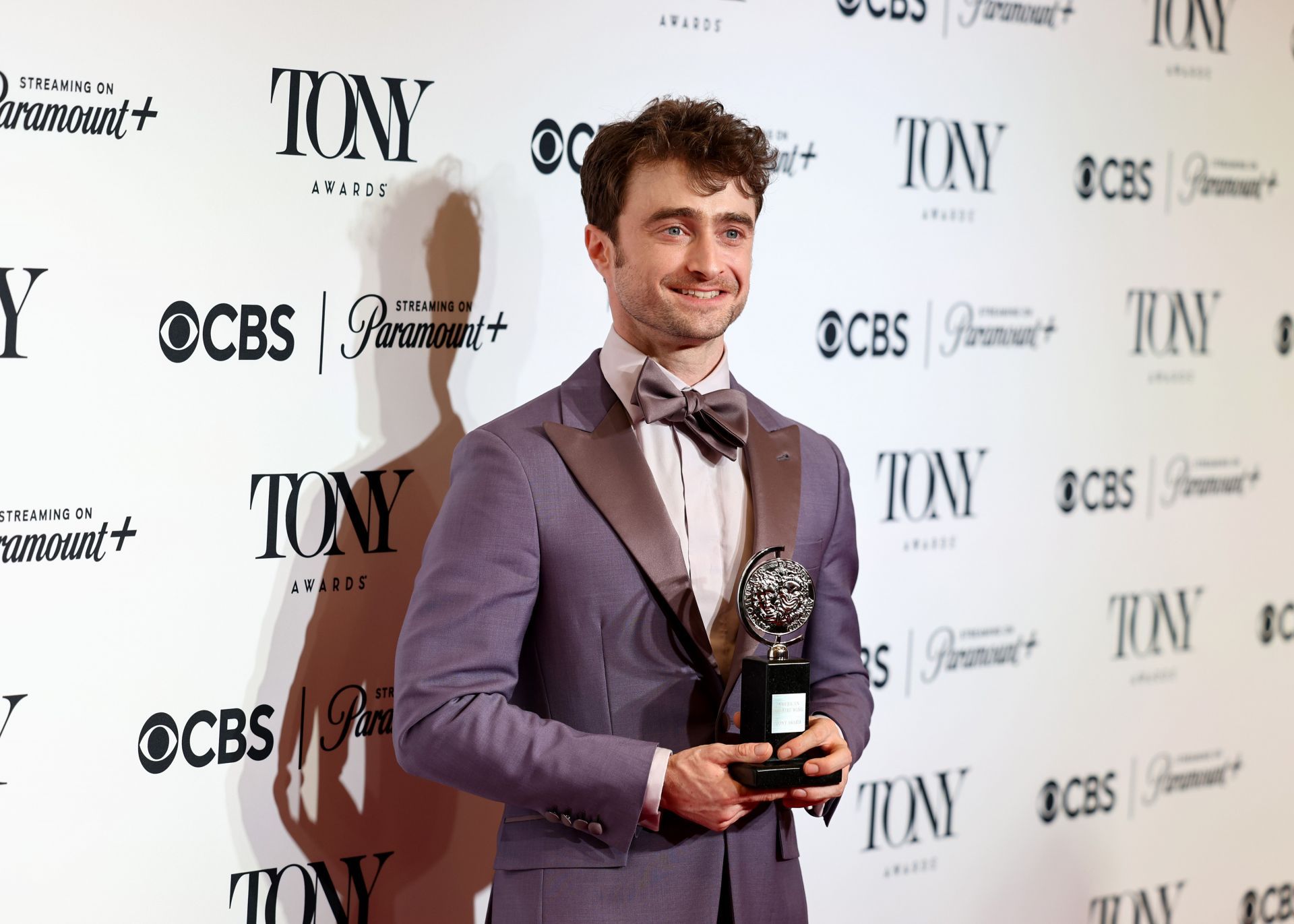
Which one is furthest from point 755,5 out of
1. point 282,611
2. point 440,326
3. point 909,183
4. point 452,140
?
point 282,611

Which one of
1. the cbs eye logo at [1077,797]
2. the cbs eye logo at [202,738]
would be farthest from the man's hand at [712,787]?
the cbs eye logo at [1077,797]

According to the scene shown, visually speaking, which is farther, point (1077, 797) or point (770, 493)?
point (1077, 797)

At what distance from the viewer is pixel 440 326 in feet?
7.06

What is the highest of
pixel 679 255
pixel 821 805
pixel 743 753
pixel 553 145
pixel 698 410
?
pixel 553 145

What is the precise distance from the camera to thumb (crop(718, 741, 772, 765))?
1.58 meters

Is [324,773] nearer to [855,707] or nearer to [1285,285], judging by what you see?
[855,707]

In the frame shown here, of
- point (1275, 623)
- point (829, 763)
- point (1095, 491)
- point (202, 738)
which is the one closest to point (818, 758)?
point (829, 763)

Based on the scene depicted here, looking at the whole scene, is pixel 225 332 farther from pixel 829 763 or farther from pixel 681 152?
pixel 829 763

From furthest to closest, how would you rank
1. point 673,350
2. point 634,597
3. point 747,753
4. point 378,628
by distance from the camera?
1. point 378,628
2. point 673,350
3. point 634,597
4. point 747,753

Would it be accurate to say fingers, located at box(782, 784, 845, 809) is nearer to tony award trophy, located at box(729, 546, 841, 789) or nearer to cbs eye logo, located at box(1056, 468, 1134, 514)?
tony award trophy, located at box(729, 546, 841, 789)

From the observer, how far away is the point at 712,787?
63.0 inches

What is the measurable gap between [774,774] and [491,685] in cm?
38

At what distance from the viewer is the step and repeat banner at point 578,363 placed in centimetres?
193

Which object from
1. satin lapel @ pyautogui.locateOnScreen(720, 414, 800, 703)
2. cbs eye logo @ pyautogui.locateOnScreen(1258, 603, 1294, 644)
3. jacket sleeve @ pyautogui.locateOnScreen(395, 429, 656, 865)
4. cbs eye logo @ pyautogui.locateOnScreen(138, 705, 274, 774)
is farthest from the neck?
cbs eye logo @ pyautogui.locateOnScreen(1258, 603, 1294, 644)
